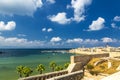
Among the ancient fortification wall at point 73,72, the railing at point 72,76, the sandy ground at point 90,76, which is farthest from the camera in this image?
the sandy ground at point 90,76

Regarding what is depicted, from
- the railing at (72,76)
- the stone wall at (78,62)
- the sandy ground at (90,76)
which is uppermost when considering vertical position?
the stone wall at (78,62)

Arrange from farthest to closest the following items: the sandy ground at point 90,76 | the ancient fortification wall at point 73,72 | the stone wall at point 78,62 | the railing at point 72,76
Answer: the stone wall at point 78,62 → the sandy ground at point 90,76 → the ancient fortification wall at point 73,72 → the railing at point 72,76

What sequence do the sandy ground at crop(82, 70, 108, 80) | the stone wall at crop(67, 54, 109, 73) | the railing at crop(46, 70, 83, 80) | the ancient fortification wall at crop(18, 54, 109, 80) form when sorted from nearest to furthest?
the railing at crop(46, 70, 83, 80), the ancient fortification wall at crop(18, 54, 109, 80), the sandy ground at crop(82, 70, 108, 80), the stone wall at crop(67, 54, 109, 73)

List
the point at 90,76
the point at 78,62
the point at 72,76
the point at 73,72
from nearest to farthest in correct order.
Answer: the point at 72,76
the point at 73,72
the point at 90,76
the point at 78,62

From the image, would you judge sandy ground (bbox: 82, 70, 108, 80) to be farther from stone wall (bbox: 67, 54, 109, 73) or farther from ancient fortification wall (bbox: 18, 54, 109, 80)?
stone wall (bbox: 67, 54, 109, 73)

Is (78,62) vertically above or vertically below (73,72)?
above

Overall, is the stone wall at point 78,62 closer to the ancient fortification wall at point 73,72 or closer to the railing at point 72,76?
the ancient fortification wall at point 73,72

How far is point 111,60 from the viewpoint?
34.3 meters

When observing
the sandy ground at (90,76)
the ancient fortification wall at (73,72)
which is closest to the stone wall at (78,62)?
the ancient fortification wall at (73,72)

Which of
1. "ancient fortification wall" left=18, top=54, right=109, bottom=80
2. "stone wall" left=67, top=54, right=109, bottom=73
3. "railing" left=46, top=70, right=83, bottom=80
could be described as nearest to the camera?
"railing" left=46, top=70, right=83, bottom=80

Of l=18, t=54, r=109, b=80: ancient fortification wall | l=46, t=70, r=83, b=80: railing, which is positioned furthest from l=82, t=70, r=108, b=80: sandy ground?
l=46, t=70, r=83, b=80: railing

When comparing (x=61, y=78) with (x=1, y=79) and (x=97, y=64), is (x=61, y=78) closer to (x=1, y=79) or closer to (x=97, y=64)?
(x=97, y=64)

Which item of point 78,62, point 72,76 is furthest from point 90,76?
point 72,76

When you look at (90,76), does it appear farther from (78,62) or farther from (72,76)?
(72,76)
